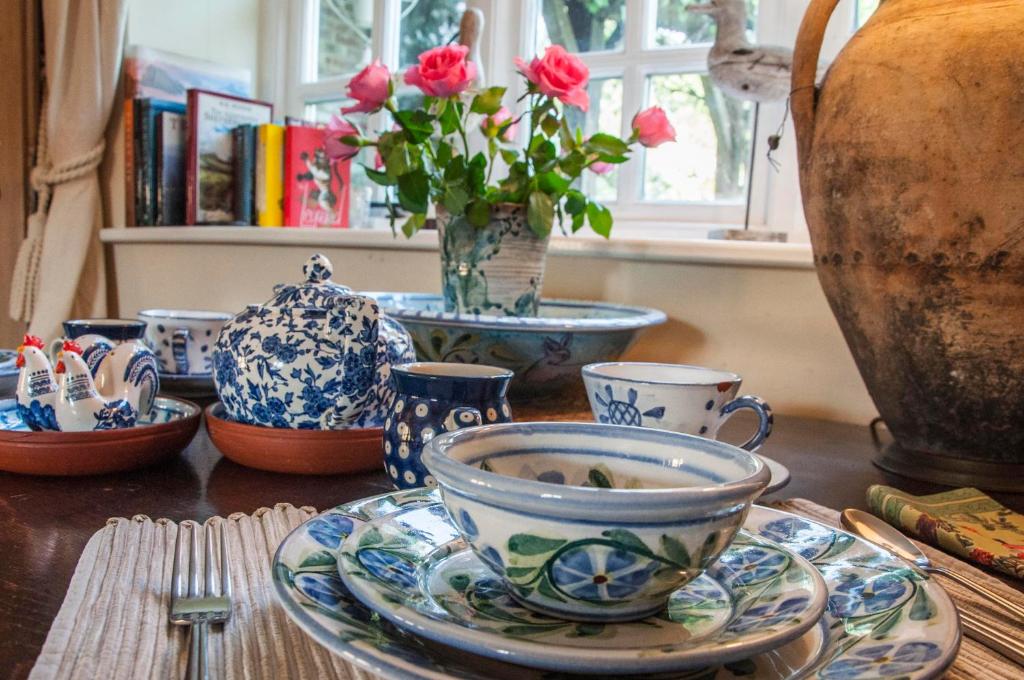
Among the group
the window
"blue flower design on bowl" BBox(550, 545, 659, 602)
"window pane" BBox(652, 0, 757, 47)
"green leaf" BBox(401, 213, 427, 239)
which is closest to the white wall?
the window

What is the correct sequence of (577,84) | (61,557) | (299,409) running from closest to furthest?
(61,557), (299,409), (577,84)

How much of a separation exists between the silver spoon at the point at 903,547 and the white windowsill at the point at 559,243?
635 mm

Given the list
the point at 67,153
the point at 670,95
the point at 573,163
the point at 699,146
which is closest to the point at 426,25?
the point at 670,95

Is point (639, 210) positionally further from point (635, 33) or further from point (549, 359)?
point (549, 359)

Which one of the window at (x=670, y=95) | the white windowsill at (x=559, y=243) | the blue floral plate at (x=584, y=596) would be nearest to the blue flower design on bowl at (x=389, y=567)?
the blue floral plate at (x=584, y=596)

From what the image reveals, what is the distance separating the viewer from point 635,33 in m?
1.64

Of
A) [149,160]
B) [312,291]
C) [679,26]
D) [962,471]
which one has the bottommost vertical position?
[962,471]

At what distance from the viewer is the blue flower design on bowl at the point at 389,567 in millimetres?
318

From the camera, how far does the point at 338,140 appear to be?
1071 mm

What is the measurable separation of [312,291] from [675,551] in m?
0.44

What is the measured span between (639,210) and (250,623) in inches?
56.0

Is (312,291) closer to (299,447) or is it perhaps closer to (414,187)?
(299,447)

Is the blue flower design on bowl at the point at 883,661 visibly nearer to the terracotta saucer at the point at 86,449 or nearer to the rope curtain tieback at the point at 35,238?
the terracotta saucer at the point at 86,449

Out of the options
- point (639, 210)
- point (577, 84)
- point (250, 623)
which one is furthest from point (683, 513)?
point (639, 210)
